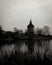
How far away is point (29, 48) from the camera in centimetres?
344

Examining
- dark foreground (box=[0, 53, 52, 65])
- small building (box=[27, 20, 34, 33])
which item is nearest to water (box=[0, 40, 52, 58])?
dark foreground (box=[0, 53, 52, 65])

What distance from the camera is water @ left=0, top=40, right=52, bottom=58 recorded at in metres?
3.44

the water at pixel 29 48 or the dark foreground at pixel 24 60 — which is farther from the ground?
the water at pixel 29 48

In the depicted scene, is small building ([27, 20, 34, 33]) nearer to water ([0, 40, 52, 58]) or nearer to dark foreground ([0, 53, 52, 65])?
water ([0, 40, 52, 58])

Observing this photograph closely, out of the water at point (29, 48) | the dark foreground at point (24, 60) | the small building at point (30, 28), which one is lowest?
the dark foreground at point (24, 60)

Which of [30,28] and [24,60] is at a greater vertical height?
[30,28]

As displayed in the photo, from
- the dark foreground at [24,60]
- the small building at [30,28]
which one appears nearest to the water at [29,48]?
the dark foreground at [24,60]

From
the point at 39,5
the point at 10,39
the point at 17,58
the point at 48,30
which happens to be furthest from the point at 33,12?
the point at 17,58

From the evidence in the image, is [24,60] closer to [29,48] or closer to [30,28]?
[29,48]

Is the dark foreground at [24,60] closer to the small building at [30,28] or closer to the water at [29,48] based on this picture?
the water at [29,48]

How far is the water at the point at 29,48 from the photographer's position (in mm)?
3439

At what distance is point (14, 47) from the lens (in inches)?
136

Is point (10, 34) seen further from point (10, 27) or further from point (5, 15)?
point (5, 15)

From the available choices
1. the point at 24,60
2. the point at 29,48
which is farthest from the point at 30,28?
the point at 24,60
